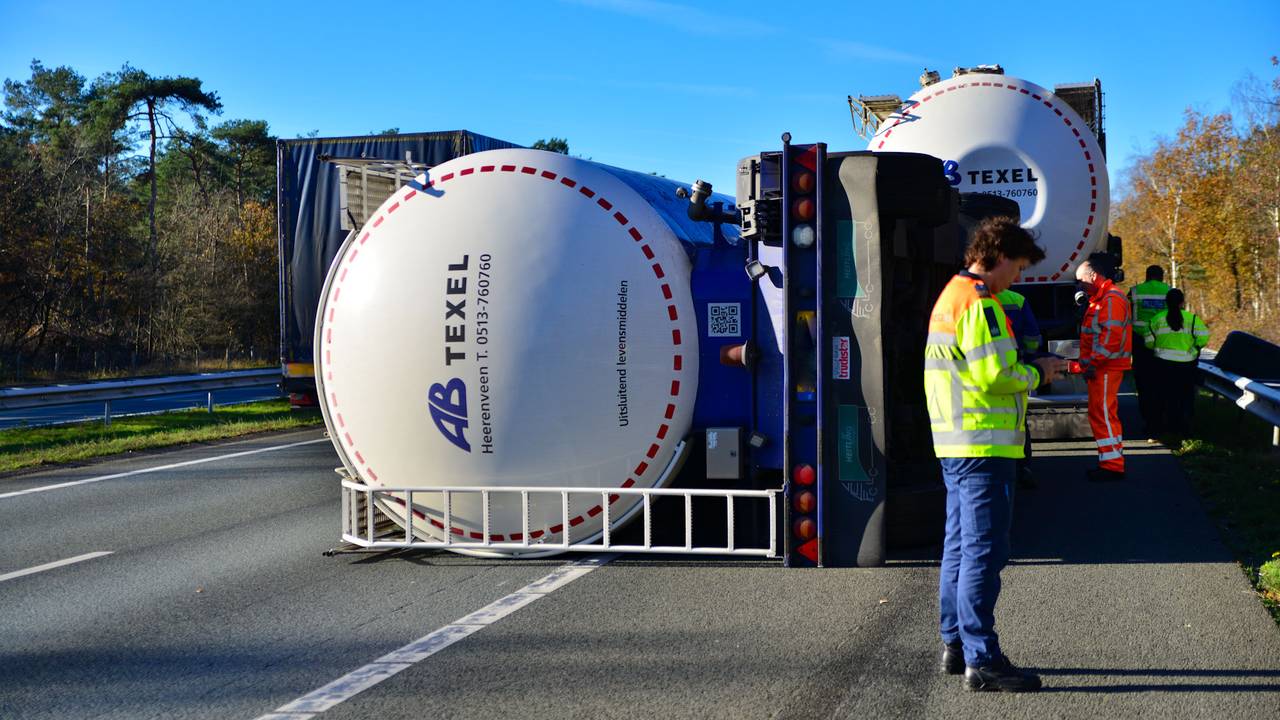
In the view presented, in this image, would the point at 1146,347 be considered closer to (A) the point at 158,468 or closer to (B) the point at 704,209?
(B) the point at 704,209

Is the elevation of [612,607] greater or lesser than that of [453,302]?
A: lesser

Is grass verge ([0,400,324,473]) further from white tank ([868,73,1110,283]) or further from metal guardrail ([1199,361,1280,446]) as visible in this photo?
metal guardrail ([1199,361,1280,446])

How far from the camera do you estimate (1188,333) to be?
10555mm

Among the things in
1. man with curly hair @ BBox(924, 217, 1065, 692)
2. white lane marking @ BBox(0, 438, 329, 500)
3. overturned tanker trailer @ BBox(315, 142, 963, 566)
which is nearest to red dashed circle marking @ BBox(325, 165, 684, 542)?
overturned tanker trailer @ BBox(315, 142, 963, 566)

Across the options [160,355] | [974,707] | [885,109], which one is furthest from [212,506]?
[160,355]

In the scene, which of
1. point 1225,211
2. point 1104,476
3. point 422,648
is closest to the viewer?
point 422,648

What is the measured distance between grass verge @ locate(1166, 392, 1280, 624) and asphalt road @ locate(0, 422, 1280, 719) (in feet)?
0.46

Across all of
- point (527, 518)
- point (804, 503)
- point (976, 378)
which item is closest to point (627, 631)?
point (527, 518)

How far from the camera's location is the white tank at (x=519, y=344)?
5.45 m

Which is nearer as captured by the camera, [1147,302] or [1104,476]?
[1104,476]

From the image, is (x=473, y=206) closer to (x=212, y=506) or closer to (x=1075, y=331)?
(x=212, y=506)

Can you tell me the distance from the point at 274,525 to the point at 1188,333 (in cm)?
864

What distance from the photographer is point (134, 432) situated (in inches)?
557

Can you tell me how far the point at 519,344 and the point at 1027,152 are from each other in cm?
624
